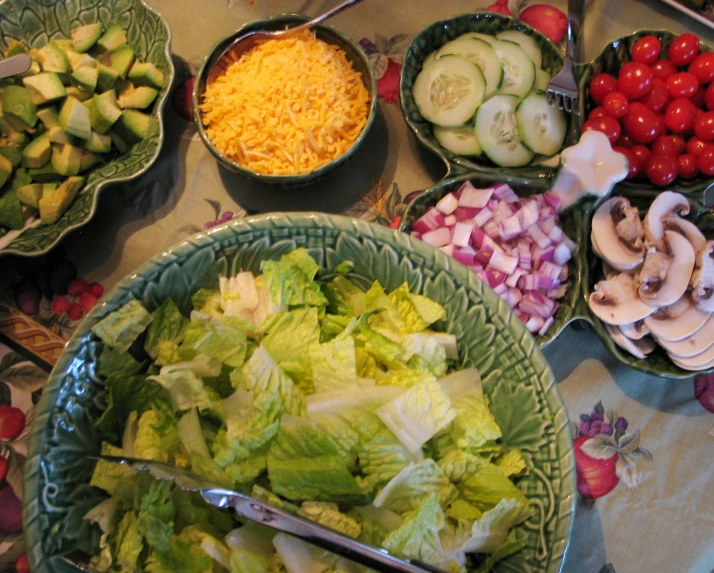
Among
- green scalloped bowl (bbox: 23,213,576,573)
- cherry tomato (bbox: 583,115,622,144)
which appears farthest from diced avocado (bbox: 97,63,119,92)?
cherry tomato (bbox: 583,115,622,144)

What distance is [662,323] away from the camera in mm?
1389

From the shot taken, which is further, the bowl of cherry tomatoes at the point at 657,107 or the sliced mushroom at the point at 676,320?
the bowl of cherry tomatoes at the point at 657,107

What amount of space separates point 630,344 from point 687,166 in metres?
0.61

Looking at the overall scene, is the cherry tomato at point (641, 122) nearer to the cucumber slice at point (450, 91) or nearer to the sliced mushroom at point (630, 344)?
the cucumber slice at point (450, 91)

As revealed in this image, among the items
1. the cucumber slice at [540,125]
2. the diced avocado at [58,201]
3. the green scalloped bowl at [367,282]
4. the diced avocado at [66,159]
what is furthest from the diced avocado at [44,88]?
the cucumber slice at [540,125]

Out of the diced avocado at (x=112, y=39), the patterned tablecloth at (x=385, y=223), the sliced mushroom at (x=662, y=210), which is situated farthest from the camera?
the diced avocado at (x=112, y=39)

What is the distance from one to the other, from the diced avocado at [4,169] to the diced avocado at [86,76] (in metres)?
0.30

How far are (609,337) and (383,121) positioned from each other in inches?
36.8

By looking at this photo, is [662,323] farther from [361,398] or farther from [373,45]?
[373,45]

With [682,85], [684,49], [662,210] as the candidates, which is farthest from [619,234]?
[684,49]

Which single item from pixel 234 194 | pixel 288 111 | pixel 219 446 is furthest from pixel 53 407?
pixel 288 111

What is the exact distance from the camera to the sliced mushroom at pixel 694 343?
134 centimetres

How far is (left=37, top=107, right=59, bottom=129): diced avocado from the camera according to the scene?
60.9 inches

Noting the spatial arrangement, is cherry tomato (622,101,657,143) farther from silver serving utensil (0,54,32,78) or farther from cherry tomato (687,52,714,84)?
silver serving utensil (0,54,32,78)
